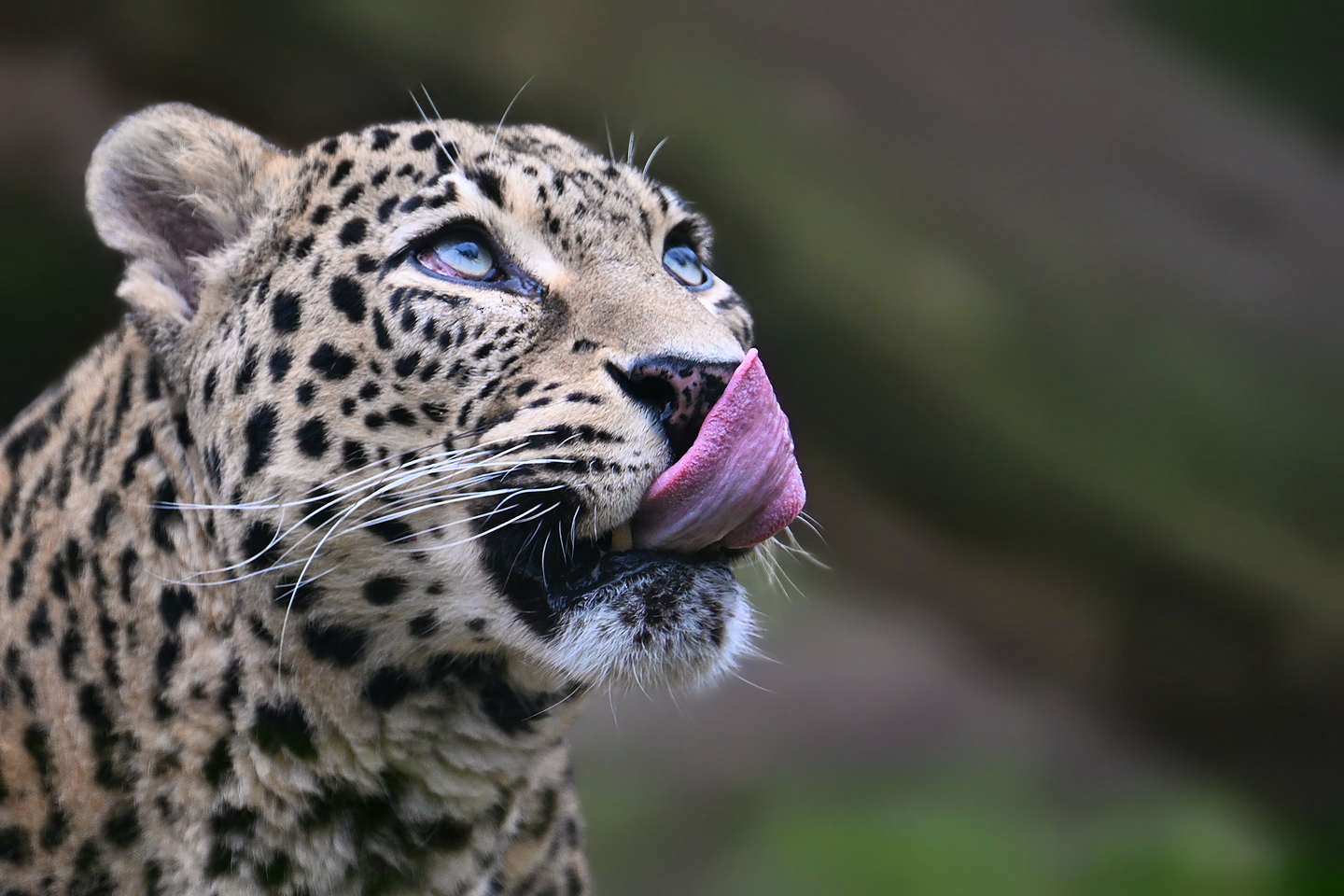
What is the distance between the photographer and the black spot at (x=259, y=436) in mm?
2908

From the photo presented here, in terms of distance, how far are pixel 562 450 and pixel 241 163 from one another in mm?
1375

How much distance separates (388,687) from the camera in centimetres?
297

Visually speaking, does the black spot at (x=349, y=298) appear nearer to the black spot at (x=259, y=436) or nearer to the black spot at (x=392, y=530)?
the black spot at (x=259, y=436)

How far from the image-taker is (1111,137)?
774 cm

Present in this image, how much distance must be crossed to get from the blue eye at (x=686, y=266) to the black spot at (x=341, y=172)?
938mm

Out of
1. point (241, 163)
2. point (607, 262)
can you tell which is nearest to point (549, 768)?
point (607, 262)

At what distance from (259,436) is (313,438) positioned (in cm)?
14

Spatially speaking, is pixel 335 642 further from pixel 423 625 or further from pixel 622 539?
pixel 622 539

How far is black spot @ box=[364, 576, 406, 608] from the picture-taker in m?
2.92

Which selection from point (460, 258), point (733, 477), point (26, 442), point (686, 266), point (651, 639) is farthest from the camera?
point (686, 266)

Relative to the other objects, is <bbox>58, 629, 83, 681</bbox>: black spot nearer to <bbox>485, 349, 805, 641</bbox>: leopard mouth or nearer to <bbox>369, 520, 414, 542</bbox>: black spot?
<bbox>369, 520, 414, 542</bbox>: black spot

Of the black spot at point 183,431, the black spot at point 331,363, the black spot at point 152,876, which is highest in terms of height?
the black spot at point 331,363

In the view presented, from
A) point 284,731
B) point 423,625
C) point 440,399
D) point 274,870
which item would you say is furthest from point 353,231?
point 274,870

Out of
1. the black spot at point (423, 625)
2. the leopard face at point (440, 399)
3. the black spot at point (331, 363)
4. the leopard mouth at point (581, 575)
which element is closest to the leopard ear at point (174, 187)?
the leopard face at point (440, 399)
